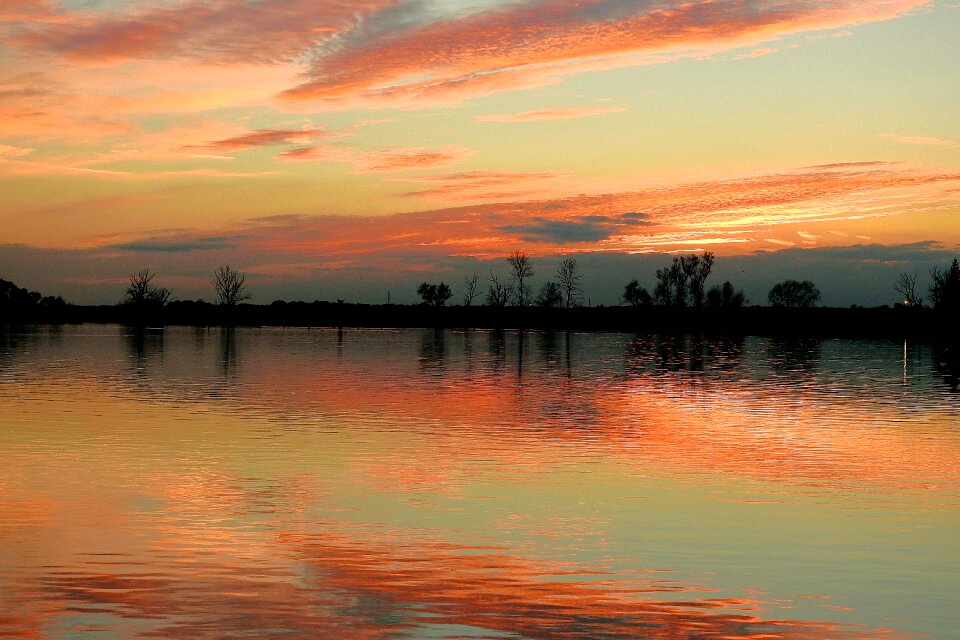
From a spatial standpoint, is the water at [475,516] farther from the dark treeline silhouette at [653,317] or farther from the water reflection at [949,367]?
the dark treeline silhouette at [653,317]

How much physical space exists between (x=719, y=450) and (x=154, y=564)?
523 inches

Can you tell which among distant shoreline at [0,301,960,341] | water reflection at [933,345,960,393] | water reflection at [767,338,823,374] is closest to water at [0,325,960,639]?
water reflection at [933,345,960,393]

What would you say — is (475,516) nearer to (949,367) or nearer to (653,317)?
(949,367)

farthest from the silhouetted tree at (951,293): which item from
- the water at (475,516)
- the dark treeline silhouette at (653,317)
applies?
the water at (475,516)

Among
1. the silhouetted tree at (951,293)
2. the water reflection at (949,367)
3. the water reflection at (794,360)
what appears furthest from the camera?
the silhouetted tree at (951,293)

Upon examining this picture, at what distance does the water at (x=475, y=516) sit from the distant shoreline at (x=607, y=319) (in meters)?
114

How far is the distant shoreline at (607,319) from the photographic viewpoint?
148m

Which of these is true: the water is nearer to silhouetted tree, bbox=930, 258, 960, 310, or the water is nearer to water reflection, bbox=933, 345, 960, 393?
water reflection, bbox=933, 345, 960, 393

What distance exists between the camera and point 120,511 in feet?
49.6

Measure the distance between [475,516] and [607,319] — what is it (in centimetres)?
15929

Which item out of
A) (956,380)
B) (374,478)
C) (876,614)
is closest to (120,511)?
(374,478)

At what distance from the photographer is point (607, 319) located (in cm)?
17300

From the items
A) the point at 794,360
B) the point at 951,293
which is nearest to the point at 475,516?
the point at 794,360

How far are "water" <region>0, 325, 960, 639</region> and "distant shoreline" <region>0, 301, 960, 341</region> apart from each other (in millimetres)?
114281
